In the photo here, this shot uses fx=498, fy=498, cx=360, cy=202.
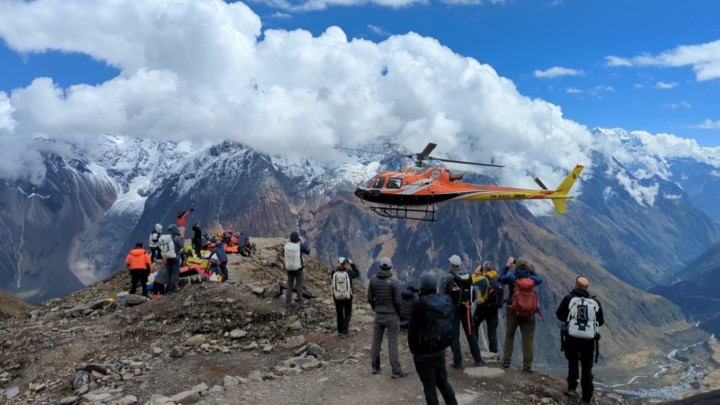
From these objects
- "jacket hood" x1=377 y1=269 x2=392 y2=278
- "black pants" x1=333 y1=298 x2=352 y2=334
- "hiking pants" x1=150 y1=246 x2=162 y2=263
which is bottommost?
"black pants" x1=333 y1=298 x2=352 y2=334

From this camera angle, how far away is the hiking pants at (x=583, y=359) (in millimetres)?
14234

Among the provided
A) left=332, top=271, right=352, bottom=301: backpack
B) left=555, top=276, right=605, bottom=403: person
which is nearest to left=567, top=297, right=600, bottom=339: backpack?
left=555, top=276, right=605, bottom=403: person

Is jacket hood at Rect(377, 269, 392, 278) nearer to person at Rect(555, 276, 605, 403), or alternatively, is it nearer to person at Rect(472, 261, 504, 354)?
person at Rect(472, 261, 504, 354)

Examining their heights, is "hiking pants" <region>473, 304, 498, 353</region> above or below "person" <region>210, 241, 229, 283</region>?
below

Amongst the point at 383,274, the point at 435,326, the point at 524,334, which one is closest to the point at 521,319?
the point at 524,334

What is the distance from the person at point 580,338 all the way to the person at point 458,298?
2.76 metres

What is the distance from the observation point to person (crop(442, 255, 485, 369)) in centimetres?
1563

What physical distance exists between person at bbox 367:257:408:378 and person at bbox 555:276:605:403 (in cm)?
473

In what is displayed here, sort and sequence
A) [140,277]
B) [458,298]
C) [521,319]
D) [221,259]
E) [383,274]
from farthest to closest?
1. [221,259]
2. [140,277]
3. [521,319]
4. [458,298]
5. [383,274]

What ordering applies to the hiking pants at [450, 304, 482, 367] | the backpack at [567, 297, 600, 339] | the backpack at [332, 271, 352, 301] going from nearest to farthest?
the backpack at [567, 297, 600, 339]
the hiking pants at [450, 304, 482, 367]
the backpack at [332, 271, 352, 301]

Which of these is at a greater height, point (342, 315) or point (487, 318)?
point (487, 318)

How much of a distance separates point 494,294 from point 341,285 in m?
5.67

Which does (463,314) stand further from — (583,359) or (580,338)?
(583,359)

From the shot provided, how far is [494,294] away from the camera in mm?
16672
